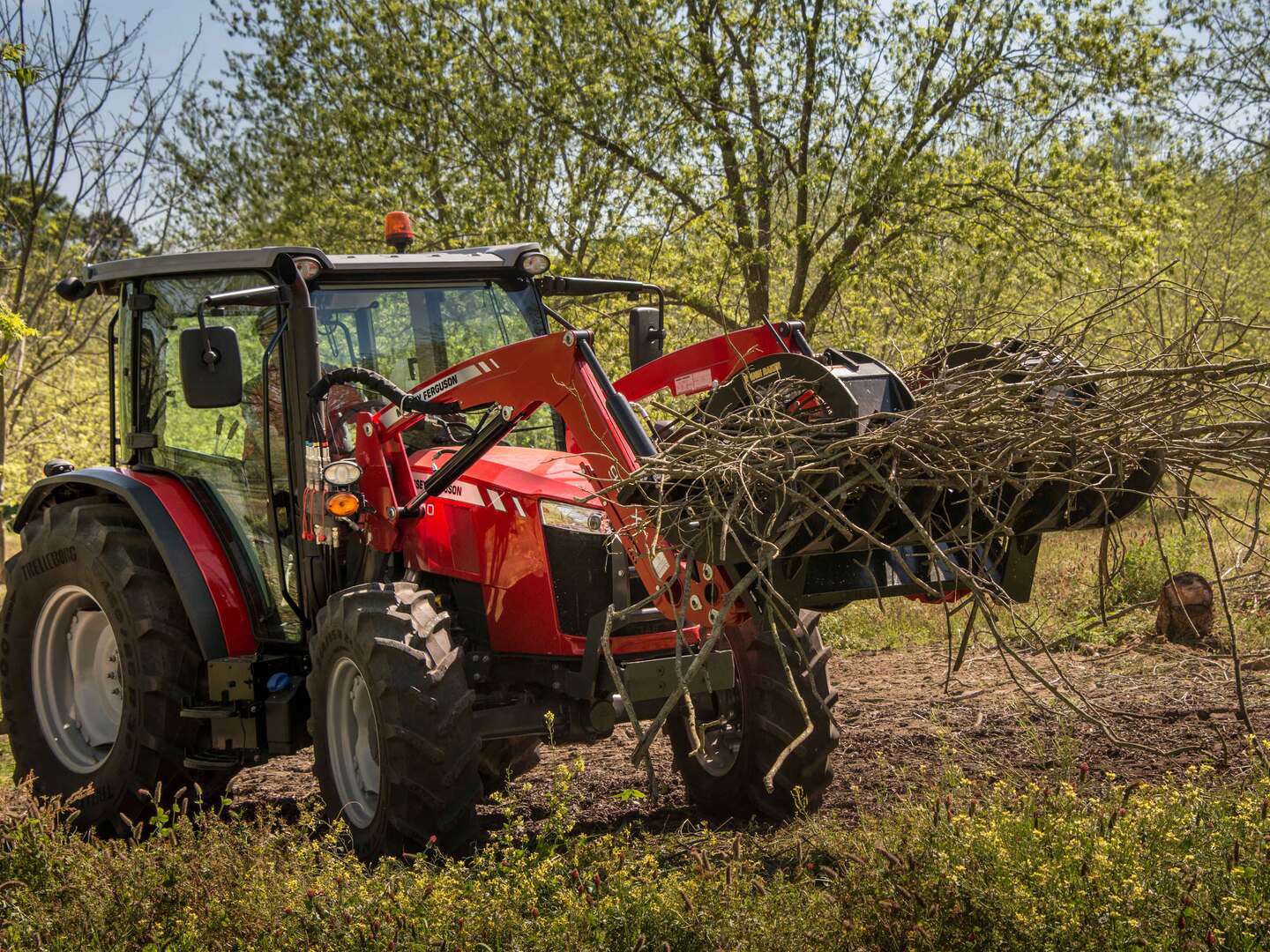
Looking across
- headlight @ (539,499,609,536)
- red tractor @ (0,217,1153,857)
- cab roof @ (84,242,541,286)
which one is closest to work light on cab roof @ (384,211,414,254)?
red tractor @ (0,217,1153,857)

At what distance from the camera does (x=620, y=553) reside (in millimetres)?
4113

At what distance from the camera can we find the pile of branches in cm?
357

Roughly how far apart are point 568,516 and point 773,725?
112 centimetres

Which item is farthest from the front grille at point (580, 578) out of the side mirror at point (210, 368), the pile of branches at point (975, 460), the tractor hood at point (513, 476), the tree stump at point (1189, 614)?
the tree stump at point (1189, 614)

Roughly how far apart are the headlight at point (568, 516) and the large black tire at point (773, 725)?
0.74 meters

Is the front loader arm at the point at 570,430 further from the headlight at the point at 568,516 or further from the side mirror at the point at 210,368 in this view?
the side mirror at the point at 210,368

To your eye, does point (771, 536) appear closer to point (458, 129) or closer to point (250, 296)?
point (250, 296)

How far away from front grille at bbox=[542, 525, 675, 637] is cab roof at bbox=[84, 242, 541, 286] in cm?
133

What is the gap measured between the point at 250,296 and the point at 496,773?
7.02ft

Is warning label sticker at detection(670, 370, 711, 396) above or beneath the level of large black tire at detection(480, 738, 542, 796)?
above

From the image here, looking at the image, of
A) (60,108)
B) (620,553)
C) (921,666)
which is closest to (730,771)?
(620,553)

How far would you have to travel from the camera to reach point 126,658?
16.6ft

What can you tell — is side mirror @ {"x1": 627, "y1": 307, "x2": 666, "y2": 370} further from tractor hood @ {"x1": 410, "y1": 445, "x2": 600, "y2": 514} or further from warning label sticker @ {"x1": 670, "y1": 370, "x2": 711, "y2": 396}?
tractor hood @ {"x1": 410, "y1": 445, "x2": 600, "y2": 514}

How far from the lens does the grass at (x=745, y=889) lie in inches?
124
